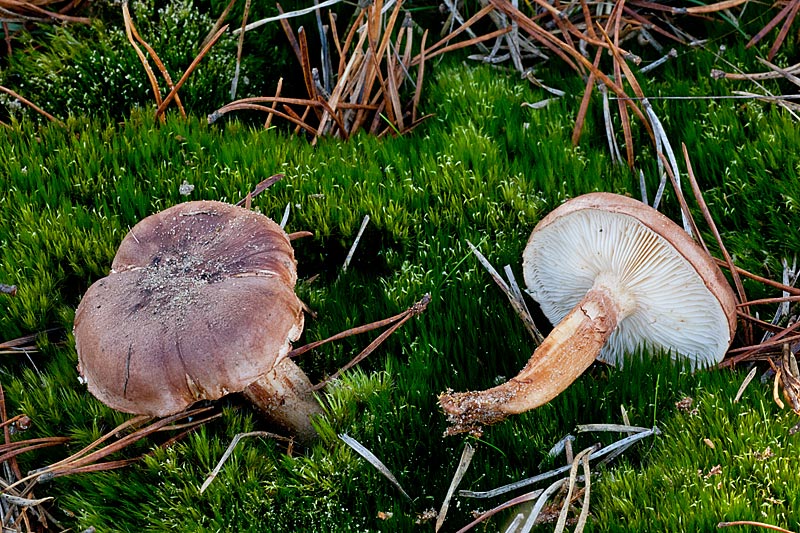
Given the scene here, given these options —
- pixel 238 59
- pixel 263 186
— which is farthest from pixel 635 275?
pixel 238 59

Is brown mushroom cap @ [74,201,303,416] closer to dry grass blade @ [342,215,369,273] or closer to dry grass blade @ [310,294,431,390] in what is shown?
dry grass blade @ [310,294,431,390]

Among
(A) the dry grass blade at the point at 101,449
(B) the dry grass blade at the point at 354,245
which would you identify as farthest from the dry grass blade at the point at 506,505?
(B) the dry grass blade at the point at 354,245

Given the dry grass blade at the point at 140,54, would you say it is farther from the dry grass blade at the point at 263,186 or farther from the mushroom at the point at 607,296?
the mushroom at the point at 607,296

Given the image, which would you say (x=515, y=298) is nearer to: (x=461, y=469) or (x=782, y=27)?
(x=461, y=469)

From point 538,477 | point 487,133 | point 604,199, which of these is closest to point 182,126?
point 487,133

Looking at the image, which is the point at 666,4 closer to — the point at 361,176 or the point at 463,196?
the point at 463,196

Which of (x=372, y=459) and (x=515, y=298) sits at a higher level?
(x=515, y=298)
